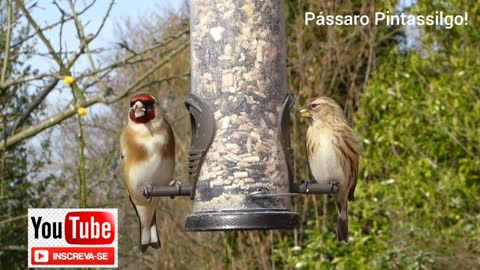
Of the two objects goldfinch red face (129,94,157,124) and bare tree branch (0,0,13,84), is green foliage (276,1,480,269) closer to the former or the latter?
bare tree branch (0,0,13,84)

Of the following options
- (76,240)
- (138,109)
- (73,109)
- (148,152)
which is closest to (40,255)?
(76,240)

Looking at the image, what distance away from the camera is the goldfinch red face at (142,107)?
4422 mm

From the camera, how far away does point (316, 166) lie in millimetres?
4691

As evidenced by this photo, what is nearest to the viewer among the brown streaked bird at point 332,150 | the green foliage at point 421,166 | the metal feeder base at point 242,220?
the metal feeder base at point 242,220

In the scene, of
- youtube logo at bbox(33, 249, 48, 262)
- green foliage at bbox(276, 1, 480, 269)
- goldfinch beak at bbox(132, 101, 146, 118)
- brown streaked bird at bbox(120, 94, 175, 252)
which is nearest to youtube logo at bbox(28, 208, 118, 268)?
youtube logo at bbox(33, 249, 48, 262)

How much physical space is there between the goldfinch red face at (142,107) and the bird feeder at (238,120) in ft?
0.79

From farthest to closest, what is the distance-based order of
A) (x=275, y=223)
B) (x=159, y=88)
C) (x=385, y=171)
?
1. (x=159, y=88)
2. (x=385, y=171)
3. (x=275, y=223)

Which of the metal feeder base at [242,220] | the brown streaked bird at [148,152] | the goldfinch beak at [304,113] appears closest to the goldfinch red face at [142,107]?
the brown streaked bird at [148,152]

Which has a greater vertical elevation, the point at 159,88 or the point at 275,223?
the point at 159,88

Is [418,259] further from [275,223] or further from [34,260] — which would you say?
[275,223]

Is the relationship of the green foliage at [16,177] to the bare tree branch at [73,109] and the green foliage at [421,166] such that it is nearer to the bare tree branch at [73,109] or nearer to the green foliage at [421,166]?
the bare tree branch at [73,109]

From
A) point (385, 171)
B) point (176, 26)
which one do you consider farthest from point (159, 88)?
point (385, 171)

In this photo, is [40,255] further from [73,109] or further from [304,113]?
[73,109]

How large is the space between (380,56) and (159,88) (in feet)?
8.39
